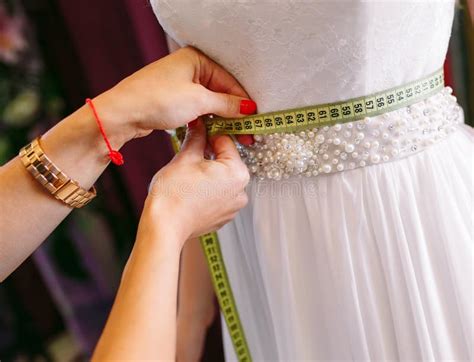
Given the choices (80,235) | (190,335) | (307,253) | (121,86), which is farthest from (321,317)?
(80,235)

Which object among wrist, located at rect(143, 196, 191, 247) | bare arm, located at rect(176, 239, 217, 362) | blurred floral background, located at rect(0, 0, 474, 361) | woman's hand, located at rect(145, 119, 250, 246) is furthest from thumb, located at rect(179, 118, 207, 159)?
blurred floral background, located at rect(0, 0, 474, 361)

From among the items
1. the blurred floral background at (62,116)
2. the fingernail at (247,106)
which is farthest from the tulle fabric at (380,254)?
the blurred floral background at (62,116)

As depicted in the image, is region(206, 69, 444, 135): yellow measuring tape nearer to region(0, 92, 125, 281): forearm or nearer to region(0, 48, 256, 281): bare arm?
region(0, 48, 256, 281): bare arm

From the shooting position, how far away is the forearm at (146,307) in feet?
1.77

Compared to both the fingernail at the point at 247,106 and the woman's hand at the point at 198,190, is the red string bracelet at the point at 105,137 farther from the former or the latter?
the fingernail at the point at 247,106

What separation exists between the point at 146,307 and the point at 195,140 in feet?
0.97

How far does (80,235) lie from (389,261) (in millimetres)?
1007

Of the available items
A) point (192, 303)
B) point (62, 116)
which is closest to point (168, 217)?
point (192, 303)

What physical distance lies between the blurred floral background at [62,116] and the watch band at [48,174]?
600mm

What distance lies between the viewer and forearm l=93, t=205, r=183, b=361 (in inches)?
21.3

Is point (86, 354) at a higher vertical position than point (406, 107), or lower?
lower

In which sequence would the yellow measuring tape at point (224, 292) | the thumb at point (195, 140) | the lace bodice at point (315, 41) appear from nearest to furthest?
the lace bodice at point (315, 41) → the thumb at point (195, 140) → the yellow measuring tape at point (224, 292)

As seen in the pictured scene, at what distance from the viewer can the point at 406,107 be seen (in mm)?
727

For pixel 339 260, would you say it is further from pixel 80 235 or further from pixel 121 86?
pixel 80 235
